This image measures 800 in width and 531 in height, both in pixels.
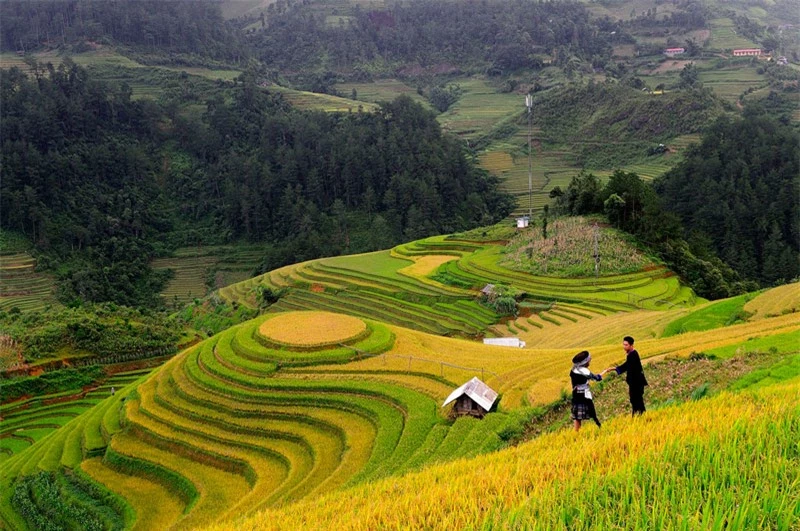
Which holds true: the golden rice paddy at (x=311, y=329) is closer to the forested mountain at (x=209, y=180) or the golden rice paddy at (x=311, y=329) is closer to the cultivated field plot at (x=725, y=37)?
the forested mountain at (x=209, y=180)

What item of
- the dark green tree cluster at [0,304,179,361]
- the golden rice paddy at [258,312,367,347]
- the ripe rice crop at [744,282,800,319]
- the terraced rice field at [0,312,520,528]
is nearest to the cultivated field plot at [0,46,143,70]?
the dark green tree cluster at [0,304,179,361]

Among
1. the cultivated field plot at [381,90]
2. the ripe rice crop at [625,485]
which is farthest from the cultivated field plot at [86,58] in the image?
the ripe rice crop at [625,485]

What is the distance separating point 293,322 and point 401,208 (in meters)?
43.3

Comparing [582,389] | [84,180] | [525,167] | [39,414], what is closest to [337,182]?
[525,167]

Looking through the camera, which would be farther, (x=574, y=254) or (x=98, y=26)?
(x=98, y=26)

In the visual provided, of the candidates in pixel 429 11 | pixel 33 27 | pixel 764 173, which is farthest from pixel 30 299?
pixel 429 11

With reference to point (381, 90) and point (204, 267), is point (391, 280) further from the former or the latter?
point (381, 90)

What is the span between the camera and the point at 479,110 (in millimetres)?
98750

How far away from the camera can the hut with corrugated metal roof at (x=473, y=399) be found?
13.6 metres

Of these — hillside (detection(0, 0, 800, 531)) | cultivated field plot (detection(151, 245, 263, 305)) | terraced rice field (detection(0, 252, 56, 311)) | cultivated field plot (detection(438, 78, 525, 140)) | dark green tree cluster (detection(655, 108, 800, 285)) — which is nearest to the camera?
hillside (detection(0, 0, 800, 531))

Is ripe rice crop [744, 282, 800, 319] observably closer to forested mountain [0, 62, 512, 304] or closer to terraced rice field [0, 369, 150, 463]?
terraced rice field [0, 369, 150, 463]

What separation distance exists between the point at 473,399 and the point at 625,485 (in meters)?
9.43

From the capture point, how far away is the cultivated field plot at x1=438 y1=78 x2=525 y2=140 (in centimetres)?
8912

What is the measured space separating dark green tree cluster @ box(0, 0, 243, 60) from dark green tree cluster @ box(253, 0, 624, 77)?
80.9 feet
